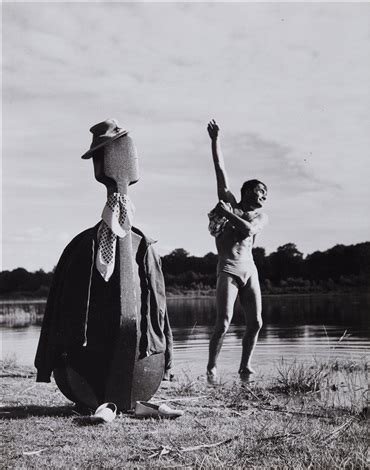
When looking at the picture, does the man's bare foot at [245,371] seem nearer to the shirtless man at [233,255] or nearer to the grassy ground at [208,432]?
the shirtless man at [233,255]

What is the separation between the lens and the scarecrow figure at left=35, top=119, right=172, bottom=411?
505cm

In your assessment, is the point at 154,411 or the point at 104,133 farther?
the point at 104,133

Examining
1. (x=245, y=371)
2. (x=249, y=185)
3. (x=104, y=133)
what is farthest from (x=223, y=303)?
(x=104, y=133)

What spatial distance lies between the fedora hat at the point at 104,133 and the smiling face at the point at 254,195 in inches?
92.2

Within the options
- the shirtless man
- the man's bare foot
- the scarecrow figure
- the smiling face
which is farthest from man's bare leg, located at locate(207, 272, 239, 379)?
the scarecrow figure

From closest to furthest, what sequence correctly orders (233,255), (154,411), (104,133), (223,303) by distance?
(154,411)
(104,133)
(223,303)
(233,255)

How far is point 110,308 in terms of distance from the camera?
5066 mm

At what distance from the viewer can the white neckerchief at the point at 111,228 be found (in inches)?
201

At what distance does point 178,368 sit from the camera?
28.6 feet

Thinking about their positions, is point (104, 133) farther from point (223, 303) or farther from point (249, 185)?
point (223, 303)

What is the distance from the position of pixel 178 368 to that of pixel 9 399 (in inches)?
122

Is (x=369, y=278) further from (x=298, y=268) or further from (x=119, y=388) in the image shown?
(x=119, y=388)

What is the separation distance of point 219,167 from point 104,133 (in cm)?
225

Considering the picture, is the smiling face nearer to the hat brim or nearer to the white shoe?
the hat brim
